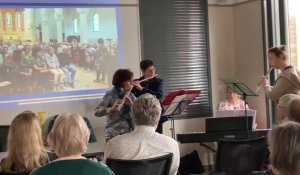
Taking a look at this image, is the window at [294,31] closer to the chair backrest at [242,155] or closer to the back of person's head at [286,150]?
the chair backrest at [242,155]

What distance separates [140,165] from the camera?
108 inches

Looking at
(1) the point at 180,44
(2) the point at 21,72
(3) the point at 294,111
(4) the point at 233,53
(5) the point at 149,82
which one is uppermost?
(1) the point at 180,44

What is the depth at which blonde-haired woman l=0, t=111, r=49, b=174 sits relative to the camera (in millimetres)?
2938

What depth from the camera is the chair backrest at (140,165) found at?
2.75 m

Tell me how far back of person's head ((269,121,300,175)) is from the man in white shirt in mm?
1229

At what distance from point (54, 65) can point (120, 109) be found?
1.32 m

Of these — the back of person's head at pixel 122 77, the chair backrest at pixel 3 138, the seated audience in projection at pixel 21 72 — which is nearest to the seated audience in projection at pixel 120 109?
the back of person's head at pixel 122 77

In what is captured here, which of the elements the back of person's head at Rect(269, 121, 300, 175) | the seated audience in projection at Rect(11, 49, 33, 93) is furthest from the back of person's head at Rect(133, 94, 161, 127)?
the seated audience in projection at Rect(11, 49, 33, 93)

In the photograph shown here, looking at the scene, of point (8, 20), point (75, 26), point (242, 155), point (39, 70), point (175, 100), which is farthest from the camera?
point (75, 26)

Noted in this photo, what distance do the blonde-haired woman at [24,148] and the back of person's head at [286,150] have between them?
5.41 ft

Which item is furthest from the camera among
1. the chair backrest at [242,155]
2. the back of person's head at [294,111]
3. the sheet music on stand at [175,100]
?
the sheet music on stand at [175,100]

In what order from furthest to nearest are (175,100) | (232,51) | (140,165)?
(232,51) → (175,100) → (140,165)

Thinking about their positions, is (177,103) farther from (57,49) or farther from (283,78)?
(57,49)

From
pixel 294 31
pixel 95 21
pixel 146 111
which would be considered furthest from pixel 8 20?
pixel 294 31
